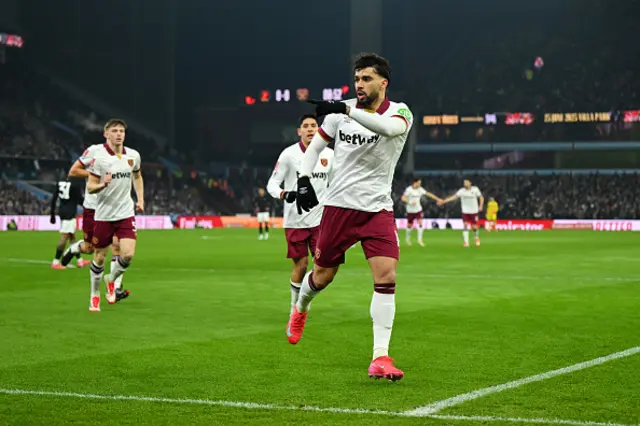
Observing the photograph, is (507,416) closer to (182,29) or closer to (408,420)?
(408,420)

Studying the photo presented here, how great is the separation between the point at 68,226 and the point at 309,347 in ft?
49.3

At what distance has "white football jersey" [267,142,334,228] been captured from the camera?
1311 centimetres

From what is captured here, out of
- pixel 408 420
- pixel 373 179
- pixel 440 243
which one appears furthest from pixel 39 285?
pixel 440 243

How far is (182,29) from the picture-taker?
247 feet

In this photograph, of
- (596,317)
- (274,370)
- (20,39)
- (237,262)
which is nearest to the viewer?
(274,370)

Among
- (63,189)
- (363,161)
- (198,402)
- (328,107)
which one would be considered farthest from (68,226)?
(198,402)

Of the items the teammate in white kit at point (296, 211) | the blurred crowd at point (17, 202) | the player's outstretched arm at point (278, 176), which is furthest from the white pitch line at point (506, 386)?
the blurred crowd at point (17, 202)

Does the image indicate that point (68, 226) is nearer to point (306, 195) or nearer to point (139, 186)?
point (139, 186)

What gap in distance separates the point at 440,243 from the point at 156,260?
1476 cm

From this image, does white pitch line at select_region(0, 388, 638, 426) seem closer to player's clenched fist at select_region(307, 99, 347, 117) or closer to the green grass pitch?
the green grass pitch

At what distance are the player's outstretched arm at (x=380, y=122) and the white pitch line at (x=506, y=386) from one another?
Answer: 217 cm

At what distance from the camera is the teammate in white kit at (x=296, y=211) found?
12.8 metres

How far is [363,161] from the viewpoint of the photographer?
915 centimetres

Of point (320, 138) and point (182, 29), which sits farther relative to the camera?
point (182, 29)
